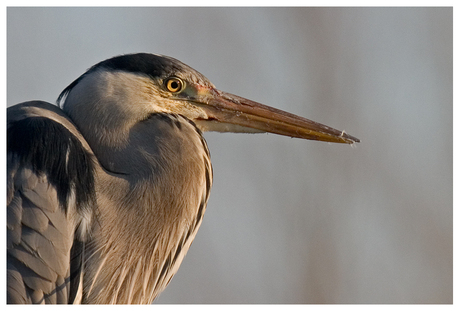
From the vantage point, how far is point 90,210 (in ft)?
5.75

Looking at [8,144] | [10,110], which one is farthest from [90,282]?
[10,110]

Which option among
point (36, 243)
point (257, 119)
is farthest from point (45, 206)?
point (257, 119)

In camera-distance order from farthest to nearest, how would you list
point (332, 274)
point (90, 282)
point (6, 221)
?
point (332, 274), point (90, 282), point (6, 221)

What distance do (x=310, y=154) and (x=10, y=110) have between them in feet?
8.99

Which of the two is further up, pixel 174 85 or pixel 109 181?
pixel 174 85

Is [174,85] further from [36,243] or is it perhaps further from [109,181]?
[36,243]

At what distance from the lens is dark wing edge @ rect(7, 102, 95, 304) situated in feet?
5.38

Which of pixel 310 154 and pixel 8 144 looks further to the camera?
pixel 310 154

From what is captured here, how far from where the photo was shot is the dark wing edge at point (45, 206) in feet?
5.38

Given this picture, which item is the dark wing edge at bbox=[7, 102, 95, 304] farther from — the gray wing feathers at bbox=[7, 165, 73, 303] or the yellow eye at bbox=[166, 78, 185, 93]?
the yellow eye at bbox=[166, 78, 185, 93]

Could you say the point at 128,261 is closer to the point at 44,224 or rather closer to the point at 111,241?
the point at 111,241

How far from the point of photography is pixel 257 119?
83.5 inches

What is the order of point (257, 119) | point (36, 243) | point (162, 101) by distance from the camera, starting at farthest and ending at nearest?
point (257, 119) < point (162, 101) < point (36, 243)

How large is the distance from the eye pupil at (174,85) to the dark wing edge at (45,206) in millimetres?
354
